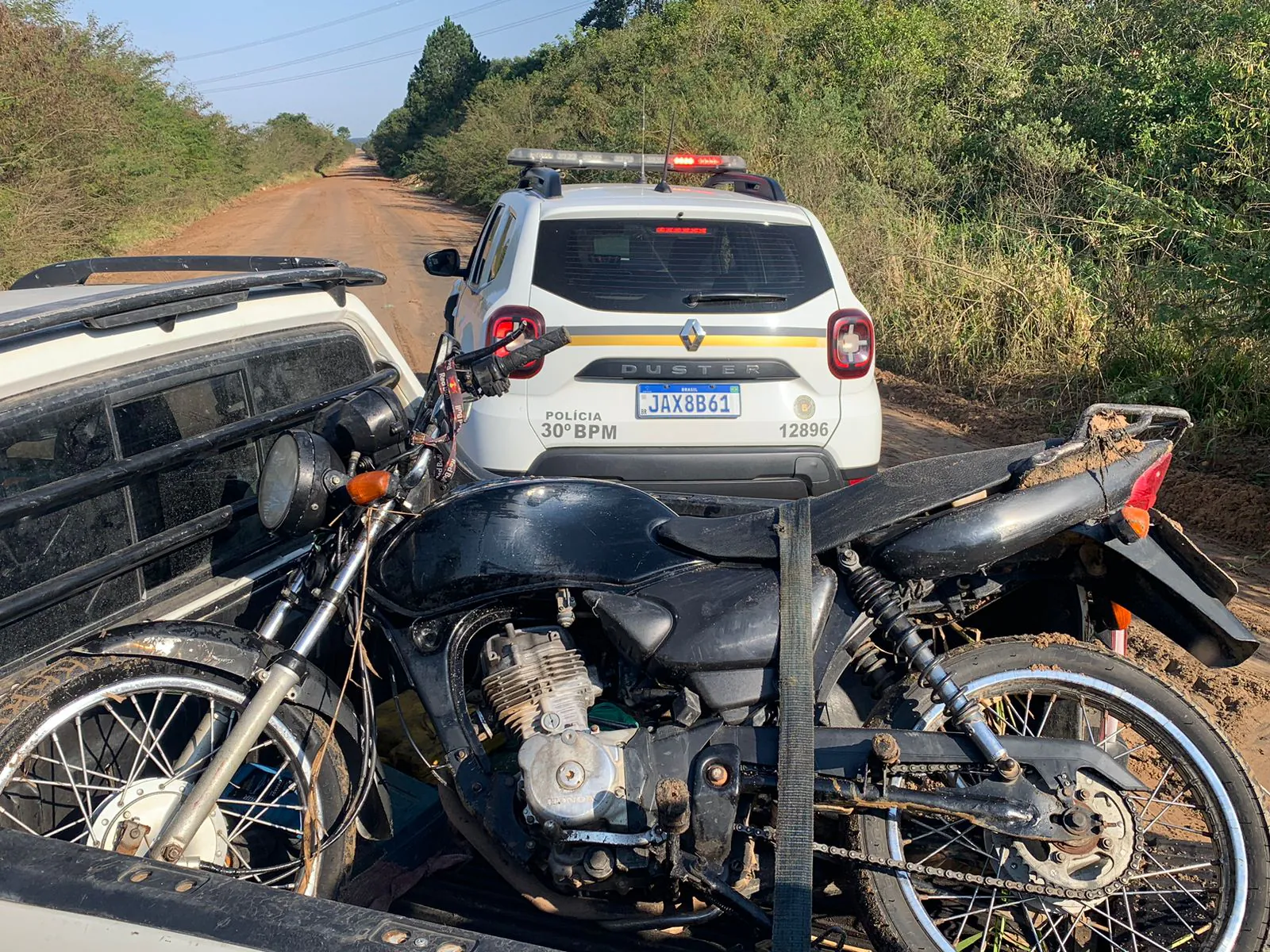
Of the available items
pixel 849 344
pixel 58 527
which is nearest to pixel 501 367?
pixel 58 527

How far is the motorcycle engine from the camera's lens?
199 cm

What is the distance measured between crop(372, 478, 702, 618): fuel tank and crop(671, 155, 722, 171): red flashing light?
13.2 feet

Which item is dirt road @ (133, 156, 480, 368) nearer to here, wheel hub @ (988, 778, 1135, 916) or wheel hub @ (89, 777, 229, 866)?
wheel hub @ (89, 777, 229, 866)

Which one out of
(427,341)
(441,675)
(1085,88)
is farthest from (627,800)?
(1085,88)

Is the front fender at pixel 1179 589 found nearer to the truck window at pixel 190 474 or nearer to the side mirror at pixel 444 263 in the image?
the truck window at pixel 190 474

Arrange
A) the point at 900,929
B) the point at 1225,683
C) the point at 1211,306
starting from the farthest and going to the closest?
the point at 1211,306
the point at 1225,683
the point at 900,929

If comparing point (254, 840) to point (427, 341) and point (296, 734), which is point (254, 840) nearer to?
point (296, 734)

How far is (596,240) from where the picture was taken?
4.42 m

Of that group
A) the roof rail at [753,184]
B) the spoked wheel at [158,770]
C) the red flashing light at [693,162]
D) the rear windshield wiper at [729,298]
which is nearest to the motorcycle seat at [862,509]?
the spoked wheel at [158,770]

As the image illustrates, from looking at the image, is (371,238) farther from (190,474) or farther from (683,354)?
(190,474)

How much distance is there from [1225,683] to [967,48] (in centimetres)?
1398

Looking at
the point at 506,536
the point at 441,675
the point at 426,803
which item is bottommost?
the point at 426,803

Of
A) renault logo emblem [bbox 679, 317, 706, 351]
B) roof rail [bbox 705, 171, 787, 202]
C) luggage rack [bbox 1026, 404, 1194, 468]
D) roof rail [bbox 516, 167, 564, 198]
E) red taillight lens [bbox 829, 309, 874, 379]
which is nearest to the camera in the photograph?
luggage rack [bbox 1026, 404, 1194, 468]

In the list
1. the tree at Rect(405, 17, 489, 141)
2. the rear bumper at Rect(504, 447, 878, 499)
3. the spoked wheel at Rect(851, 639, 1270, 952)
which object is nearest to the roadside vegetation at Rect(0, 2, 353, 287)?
the rear bumper at Rect(504, 447, 878, 499)
